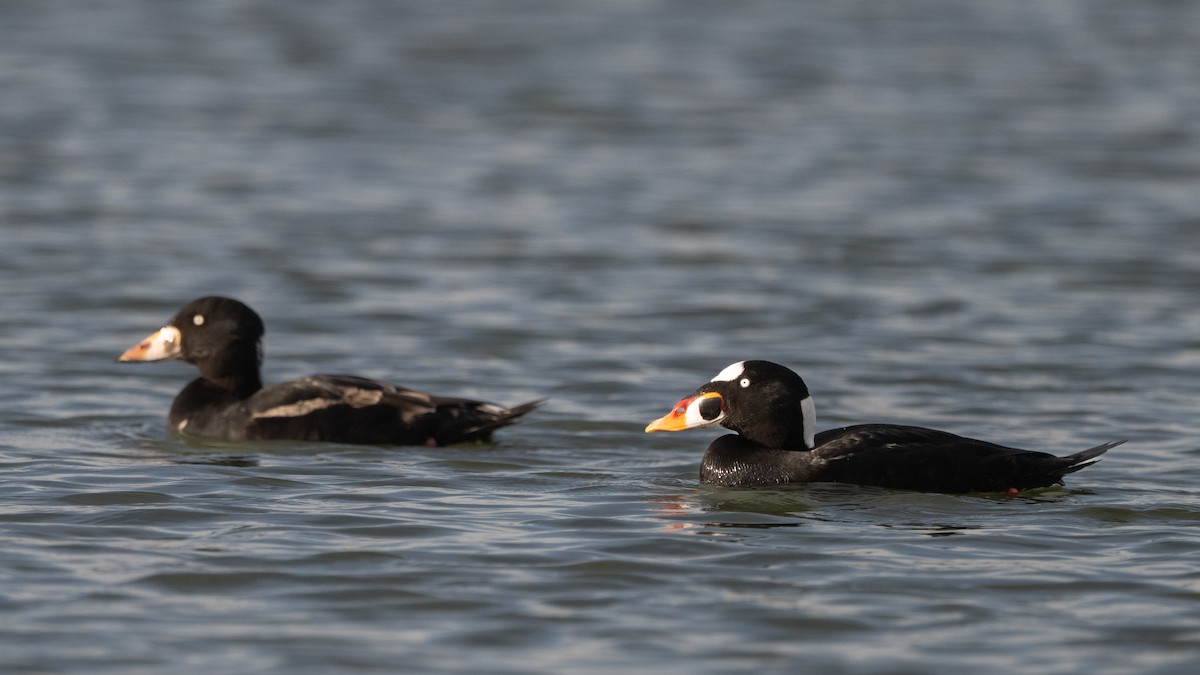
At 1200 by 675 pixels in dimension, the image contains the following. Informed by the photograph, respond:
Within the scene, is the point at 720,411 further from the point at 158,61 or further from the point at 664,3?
the point at 664,3

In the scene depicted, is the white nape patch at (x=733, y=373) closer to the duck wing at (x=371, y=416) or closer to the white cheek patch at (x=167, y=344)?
the duck wing at (x=371, y=416)

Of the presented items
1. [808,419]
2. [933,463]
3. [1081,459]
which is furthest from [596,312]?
[1081,459]

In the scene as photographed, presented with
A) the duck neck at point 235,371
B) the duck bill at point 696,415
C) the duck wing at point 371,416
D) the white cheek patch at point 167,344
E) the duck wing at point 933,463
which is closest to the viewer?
the duck wing at point 933,463

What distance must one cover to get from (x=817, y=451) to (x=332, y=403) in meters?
2.89

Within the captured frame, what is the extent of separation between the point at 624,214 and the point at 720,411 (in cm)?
969

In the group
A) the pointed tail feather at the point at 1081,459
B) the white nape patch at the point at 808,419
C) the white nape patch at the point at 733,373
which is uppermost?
the white nape patch at the point at 733,373

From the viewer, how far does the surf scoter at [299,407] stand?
10.9m

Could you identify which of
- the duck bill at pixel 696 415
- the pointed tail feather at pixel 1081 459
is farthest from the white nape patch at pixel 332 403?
the pointed tail feather at pixel 1081 459

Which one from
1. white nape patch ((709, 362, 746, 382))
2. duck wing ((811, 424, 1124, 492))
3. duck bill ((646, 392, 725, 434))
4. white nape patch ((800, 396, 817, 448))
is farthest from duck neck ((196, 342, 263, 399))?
duck wing ((811, 424, 1124, 492))

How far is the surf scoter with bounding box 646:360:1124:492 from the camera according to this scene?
9516 millimetres

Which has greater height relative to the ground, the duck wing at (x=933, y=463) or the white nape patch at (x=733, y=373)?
the white nape patch at (x=733, y=373)

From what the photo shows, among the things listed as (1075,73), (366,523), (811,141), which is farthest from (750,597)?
(1075,73)

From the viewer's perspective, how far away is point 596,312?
1543cm

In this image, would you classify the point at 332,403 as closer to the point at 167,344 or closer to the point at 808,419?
the point at 167,344
